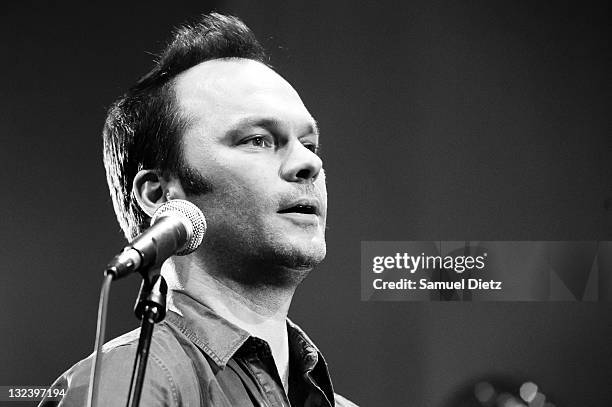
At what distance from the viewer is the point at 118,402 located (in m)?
1.25

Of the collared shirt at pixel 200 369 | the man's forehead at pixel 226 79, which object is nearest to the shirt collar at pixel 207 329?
the collared shirt at pixel 200 369

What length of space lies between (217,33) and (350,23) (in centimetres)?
93

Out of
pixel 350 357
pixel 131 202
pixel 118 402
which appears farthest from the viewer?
pixel 350 357

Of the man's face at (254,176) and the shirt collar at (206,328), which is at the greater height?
the man's face at (254,176)

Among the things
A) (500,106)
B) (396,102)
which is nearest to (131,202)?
(396,102)

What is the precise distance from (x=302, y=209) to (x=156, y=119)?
0.38 meters

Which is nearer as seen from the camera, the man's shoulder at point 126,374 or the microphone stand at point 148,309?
the microphone stand at point 148,309

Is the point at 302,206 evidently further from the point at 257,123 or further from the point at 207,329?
the point at 207,329

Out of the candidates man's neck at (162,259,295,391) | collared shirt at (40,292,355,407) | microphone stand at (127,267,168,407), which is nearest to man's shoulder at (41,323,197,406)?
collared shirt at (40,292,355,407)

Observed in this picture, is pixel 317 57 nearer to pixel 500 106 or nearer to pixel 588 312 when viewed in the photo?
Result: pixel 500 106

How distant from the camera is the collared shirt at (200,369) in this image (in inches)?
50.7

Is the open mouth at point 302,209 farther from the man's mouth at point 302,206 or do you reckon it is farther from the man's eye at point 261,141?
the man's eye at point 261,141

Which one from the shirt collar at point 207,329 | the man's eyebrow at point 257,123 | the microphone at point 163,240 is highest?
the man's eyebrow at point 257,123

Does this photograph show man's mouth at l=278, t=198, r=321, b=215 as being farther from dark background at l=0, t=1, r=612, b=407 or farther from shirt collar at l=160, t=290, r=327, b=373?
dark background at l=0, t=1, r=612, b=407
